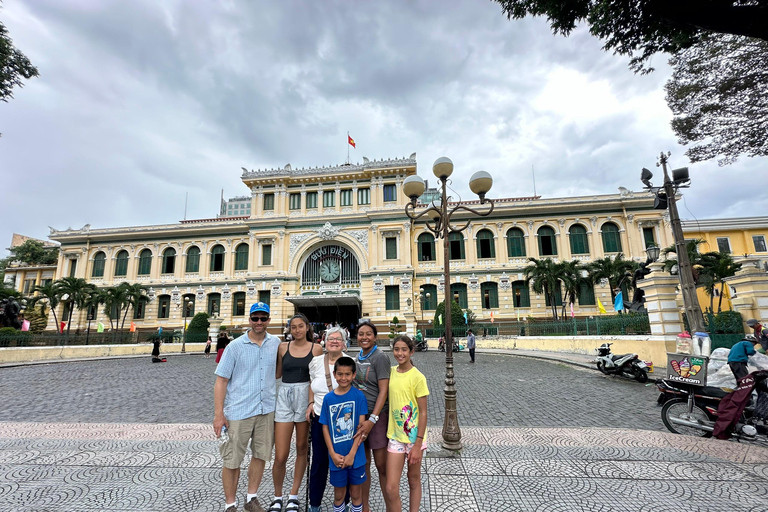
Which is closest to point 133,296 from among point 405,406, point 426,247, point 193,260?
point 193,260

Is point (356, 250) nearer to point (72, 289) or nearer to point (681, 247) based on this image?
point (72, 289)

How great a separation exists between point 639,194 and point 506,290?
525 inches

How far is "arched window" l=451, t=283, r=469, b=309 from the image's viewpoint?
1192 inches

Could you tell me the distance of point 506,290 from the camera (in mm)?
29969

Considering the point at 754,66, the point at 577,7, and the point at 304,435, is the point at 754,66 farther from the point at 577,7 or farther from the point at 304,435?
the point at 304,435

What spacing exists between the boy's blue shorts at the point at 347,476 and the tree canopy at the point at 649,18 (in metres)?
7.43

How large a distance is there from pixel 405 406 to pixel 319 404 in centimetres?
83

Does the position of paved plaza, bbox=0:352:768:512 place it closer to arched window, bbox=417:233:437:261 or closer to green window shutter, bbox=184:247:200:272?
arched window, bbox=417:233:437:261

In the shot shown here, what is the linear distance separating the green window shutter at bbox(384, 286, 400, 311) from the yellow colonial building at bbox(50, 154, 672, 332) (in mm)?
82

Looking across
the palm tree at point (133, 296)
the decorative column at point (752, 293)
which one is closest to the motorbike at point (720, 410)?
the decorative column at point (752, 293)

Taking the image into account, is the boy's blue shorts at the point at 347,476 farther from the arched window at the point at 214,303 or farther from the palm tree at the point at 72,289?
the palm tree at the point at 72,289

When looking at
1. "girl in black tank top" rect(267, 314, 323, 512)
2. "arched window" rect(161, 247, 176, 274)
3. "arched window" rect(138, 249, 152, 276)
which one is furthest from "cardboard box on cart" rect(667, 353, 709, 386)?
"arched window" rect(138, 249, 152, 276)

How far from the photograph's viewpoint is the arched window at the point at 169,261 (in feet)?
113

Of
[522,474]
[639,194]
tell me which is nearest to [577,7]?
[522,474]
